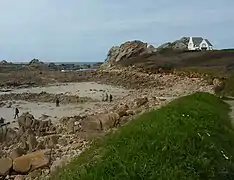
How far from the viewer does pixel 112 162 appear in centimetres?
682

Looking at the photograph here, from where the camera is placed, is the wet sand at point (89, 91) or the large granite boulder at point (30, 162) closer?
the large granite boulder at point (30, 162)

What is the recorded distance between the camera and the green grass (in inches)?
255

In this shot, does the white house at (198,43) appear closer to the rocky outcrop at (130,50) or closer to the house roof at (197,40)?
the house roof at (197,40)

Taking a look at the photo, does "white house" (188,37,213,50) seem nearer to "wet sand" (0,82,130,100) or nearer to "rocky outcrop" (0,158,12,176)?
"wet sand" (0,82,130,100)

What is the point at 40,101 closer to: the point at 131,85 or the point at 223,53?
the point at 131,85

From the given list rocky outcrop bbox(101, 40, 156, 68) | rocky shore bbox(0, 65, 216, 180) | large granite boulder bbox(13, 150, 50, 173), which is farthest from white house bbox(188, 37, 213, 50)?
large granite boulder bbox(13, 150, 50, 173)

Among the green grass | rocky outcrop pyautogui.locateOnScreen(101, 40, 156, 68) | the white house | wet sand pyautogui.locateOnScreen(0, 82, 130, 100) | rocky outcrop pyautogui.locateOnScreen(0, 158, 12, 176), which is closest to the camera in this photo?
the green grass

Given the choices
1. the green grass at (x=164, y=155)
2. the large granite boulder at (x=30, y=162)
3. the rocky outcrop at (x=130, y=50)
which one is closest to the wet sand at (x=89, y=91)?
the large granite boulder at (x=30, y=162)

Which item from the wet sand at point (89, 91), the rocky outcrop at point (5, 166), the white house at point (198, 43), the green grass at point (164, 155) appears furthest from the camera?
the white house at point (198, 43)

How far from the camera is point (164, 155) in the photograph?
294 inches

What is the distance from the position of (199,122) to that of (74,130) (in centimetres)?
807

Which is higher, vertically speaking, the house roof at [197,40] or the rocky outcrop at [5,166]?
the house roof at [197,40]

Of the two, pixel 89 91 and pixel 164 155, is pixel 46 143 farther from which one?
pixel 89 91

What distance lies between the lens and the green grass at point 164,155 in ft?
21.3
